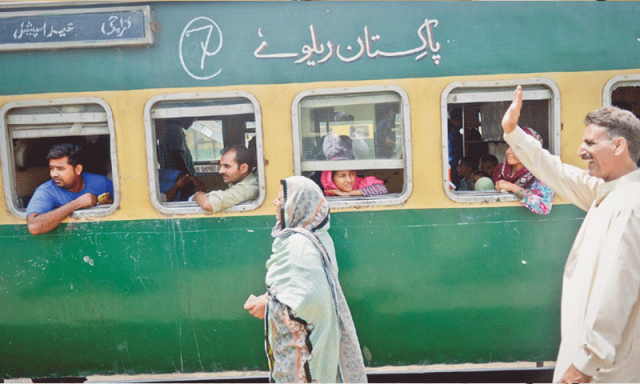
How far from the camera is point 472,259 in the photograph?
364 cm

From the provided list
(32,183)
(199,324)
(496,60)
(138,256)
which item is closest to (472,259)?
(496,60)

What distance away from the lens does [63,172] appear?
12.3 feet

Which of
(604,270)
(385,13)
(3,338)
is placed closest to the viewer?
(604,270)

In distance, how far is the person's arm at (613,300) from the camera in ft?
7.10

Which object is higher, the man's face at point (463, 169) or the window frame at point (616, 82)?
the window frame at point (616, 82)

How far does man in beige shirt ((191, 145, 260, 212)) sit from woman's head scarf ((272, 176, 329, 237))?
39.1 inches

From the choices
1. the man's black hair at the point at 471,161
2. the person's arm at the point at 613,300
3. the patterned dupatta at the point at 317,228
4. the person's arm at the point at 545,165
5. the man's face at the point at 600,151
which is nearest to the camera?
the person's arm at the point at 613,300

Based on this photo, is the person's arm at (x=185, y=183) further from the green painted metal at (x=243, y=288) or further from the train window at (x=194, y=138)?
the green painted metal at (x=243, y=288)

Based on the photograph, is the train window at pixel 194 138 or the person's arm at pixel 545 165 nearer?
the person's arm at pixel 545 165

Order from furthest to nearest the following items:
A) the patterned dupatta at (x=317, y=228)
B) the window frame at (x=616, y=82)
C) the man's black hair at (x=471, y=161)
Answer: the man's black hair at (x=471, y=161) < the window frame at (x=616, y=82) < the patterned dupatta at (x=317, y=228)

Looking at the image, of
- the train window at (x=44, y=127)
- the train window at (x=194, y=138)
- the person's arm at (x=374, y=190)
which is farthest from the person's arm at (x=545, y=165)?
the train window at (x=44, y=127)

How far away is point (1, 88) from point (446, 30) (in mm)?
2985

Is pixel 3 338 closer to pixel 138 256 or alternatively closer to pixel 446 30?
pixel 138 256

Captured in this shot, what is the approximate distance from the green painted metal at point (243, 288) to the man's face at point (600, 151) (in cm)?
114
